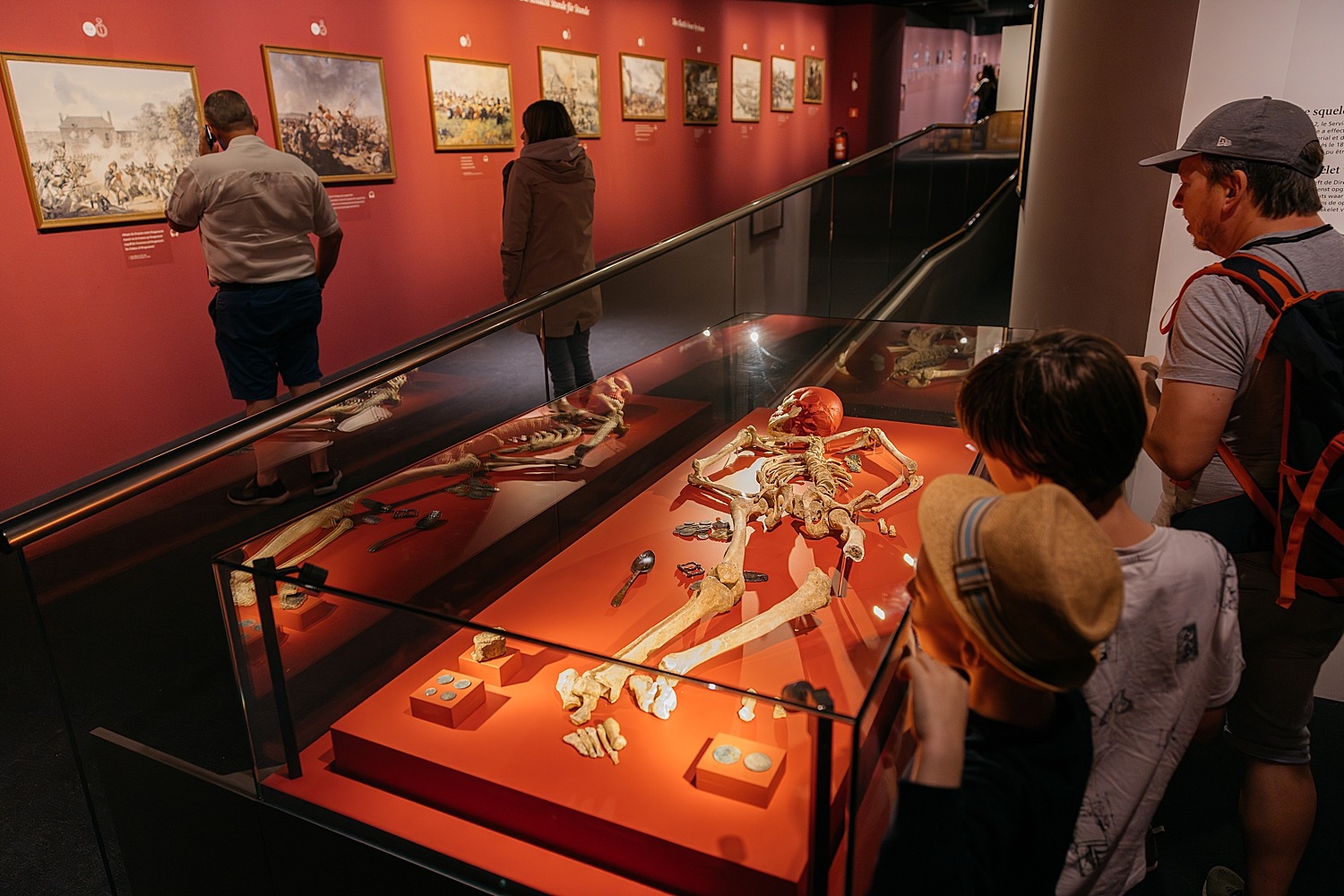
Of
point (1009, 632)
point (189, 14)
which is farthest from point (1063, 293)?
point (189, 14)

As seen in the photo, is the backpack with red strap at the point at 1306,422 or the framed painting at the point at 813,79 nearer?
the backpack with red strap at the point at 1306,422

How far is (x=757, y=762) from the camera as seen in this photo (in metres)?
1.53

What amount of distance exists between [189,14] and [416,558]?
14.5ft

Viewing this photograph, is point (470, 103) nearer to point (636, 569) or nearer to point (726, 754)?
point (636, 569)

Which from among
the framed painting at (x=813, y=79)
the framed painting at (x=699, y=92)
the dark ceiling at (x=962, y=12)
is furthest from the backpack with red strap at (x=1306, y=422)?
the dark ceiling at (x=962, y=12)

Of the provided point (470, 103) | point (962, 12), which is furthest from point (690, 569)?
point (962, 12)

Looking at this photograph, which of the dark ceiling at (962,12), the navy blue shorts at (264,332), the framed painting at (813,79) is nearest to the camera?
the navy blue shorts at (264,332)

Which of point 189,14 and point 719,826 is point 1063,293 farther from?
point 189,14

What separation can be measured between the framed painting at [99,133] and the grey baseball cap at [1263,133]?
16.5 feet

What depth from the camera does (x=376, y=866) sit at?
185 centimetres

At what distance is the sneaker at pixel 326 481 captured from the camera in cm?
308

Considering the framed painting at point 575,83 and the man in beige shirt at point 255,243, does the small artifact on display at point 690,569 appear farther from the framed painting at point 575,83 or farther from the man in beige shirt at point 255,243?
the framed painting at point 575,83

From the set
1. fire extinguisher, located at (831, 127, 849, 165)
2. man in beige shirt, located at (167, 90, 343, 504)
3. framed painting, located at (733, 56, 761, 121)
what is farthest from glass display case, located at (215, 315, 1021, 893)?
fire extinguisher, located at (831, 127, 849, 165)

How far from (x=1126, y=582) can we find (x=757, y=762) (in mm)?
658
